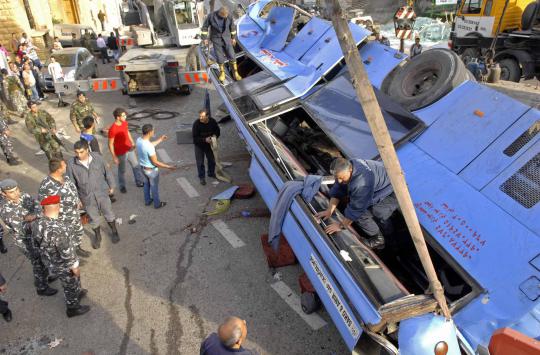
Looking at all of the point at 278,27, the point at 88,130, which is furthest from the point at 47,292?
the point at 278,27

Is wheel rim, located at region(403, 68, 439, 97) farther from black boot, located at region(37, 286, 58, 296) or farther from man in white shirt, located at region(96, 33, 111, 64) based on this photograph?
man in white shirt, located at region(96, 33, 111, 64)

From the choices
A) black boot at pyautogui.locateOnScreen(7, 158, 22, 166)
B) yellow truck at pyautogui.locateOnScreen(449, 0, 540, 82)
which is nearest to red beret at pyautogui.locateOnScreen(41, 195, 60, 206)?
black boot at pyautogui.locateOnScreen(7, 158, 22, 166)

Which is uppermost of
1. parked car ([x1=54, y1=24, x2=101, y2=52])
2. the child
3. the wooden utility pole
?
the wooden utility pole

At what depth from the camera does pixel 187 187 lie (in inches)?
284

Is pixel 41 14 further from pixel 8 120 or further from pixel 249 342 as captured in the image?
pixel 249 342

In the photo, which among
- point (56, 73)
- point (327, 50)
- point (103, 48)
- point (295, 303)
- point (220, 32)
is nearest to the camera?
point (295, 303)

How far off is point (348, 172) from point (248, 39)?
6.37m

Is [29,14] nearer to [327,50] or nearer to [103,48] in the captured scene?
[103,48]

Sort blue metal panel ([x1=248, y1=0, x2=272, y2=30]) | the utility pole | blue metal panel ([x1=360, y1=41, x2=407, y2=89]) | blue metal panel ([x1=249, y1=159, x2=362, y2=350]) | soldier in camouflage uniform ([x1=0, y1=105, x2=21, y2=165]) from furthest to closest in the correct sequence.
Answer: the utility pole → blue metal panel ([x1=248, y1=0, x2=272, y2=30]) → soldier in camouflage uniform ([x1=0, y1=105, x2=21, y2=165]) → blue metal panel ([x1=360, y1=41, x2=407, y2=89]) → blue metal panel ([x1=249, y1=159, x2=362, y2=350])

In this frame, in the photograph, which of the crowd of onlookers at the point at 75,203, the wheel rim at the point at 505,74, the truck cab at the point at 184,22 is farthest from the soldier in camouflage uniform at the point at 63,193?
the wheel rim at the point at 505,74

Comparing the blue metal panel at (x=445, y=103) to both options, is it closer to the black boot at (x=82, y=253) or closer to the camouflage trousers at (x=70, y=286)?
the camouflage trousers at (x=70, y=286)

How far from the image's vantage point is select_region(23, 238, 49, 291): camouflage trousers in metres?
4.63

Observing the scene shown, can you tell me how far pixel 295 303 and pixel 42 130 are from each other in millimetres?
5932

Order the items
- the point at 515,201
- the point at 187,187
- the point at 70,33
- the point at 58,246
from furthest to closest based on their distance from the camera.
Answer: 1. the point at 70,33
2. the point at 187,187
3. the point at 58,246
4. the point at 515,201
